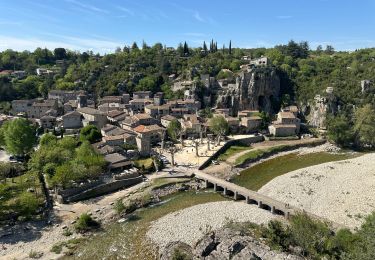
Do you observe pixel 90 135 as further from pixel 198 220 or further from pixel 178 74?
pixel 178 74

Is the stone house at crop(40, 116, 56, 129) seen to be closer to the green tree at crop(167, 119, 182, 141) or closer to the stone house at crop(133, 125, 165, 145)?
the stone house at crop(133, 125, 165, 145)

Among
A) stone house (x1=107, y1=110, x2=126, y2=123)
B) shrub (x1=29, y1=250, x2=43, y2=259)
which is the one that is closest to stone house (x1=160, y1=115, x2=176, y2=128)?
stone house (x1=107, y1=110, x2=126, y2=123)

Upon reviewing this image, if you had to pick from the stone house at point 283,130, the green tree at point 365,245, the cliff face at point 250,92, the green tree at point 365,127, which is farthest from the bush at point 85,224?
the cliff face at point 250,92

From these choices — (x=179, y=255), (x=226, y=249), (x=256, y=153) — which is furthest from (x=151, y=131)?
(x=226, y=249)

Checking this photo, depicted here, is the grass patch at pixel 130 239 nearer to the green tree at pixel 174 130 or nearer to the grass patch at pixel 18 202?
the grass patch at pixel 18 202

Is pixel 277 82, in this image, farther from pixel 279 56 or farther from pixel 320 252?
pixel 320 252

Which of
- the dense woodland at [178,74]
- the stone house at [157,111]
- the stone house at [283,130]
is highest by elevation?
the dense woodland at [178,74]

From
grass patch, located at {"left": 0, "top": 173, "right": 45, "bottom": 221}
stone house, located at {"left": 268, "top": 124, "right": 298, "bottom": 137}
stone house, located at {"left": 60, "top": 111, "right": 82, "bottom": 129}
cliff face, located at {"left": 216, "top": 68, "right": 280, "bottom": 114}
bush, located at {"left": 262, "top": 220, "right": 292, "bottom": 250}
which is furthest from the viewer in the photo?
cliff face, located at {"left": 216, "top": 68, "right": 280, "bottom": 114}
